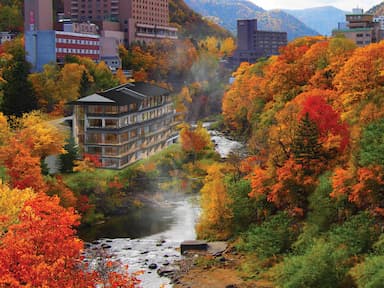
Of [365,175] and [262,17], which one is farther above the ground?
[262,17]

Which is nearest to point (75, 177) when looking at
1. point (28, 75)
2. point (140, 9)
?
point (28, 75)

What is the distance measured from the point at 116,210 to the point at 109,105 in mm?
7817

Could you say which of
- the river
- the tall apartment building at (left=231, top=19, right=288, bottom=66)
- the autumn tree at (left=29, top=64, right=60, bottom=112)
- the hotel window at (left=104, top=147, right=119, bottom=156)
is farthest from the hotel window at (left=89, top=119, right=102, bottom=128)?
the tall apartment building at (left=231, top=19, right=288, bottom=66)

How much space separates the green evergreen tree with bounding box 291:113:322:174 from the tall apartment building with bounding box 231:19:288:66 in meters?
65.1

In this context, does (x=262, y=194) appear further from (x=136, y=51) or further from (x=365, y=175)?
(x=136, y=51)

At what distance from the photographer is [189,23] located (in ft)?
325

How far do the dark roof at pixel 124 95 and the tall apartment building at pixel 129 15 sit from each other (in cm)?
2287

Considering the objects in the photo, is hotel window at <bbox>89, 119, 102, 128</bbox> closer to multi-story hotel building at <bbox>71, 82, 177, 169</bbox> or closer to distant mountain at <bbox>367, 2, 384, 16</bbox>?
multi-story hotel building at <bbox>71, 82, 177, 169</bbox>

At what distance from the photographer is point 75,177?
3628cm

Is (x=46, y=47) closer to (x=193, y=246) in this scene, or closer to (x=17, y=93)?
(x=17, y=93)

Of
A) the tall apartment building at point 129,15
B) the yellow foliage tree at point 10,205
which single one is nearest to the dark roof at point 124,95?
the yellow foliage tree at point 10,205

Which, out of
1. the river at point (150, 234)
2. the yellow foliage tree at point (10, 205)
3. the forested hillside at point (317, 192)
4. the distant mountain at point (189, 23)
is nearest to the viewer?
the yellow foliage tree at point (10, 205)

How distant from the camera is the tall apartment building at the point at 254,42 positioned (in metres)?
93.2

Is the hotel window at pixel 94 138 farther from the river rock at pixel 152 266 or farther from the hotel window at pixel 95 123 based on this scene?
the river rock at pixel 152 266
